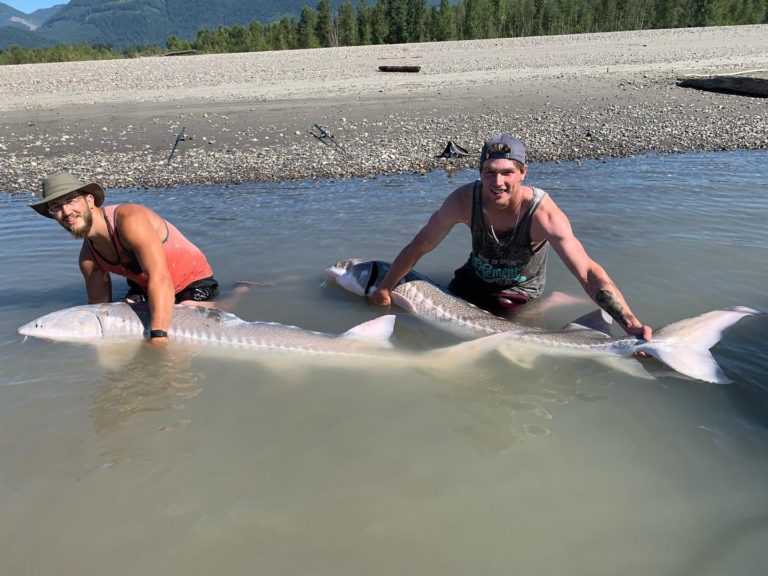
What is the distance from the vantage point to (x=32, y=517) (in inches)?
95.8

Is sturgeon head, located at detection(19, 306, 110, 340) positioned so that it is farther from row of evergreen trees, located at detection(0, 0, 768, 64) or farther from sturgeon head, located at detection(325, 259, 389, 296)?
row of evergreen trees, located at detection(0, 0, 768, 64)

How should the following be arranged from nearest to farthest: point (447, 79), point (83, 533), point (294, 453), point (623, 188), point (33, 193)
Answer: point (83, 533), point (294, 453), point (623, 188), point (33, 193), point (447, 79)

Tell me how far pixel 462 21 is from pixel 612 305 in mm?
56607

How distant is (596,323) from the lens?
387 centimetres

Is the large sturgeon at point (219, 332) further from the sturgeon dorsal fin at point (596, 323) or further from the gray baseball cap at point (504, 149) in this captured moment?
the gray baseball cap at point (504, 149)

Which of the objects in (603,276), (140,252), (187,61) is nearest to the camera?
(603,276)

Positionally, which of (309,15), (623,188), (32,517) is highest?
(309,15)

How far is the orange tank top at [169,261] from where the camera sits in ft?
13.6

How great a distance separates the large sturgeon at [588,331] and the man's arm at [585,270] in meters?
0.11

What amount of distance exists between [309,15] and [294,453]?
2236 inches

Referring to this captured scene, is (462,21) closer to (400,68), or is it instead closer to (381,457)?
(400,68)

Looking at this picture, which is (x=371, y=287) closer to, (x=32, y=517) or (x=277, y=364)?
(x=277, y=364)

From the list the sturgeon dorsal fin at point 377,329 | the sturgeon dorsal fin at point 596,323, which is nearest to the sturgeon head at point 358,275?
the sturgeon dorsal fin at point 377,329

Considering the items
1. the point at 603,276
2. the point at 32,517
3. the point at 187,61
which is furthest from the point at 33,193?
the point at 187,61
